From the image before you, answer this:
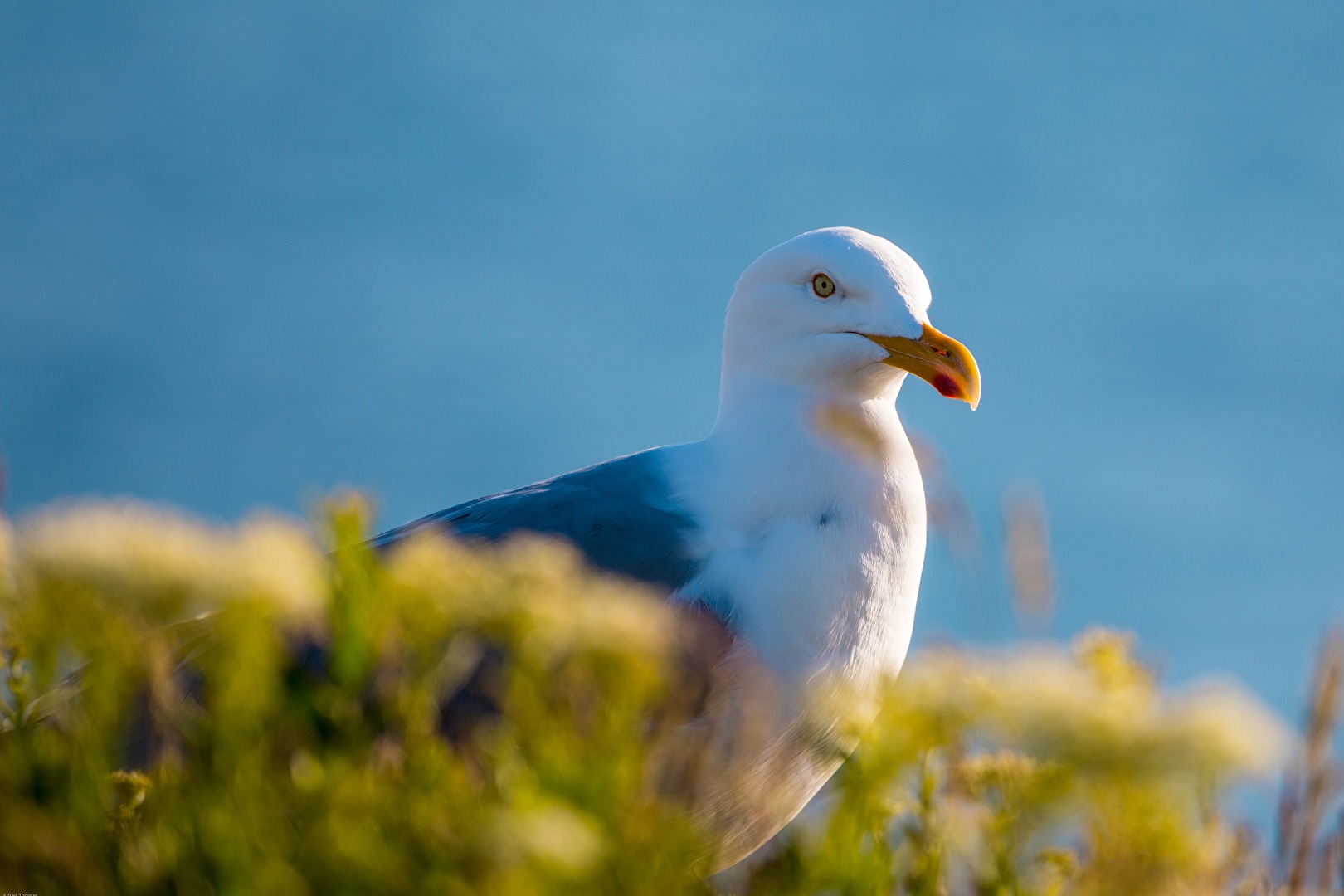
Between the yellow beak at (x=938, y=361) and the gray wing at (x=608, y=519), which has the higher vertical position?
the yellow beak at (x=938, y=361)

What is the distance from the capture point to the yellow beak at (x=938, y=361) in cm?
358

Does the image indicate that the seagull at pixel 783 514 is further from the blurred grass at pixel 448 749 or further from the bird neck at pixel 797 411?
the blurred grass at pixel 448 749

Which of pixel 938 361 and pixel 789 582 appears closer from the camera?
pixel 789 582

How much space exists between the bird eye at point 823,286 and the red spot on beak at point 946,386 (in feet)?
1.35

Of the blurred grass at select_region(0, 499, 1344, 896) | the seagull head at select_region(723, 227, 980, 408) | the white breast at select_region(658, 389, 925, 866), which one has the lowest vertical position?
the blurred grass at select_region(0, 499, 1344, 896)

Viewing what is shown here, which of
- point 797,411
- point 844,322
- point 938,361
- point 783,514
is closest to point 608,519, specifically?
point 783,514

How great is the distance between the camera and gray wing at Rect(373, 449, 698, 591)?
326 cm

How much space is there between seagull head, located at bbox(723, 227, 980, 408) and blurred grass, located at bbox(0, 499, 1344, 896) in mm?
2111

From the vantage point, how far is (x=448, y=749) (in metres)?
1.47

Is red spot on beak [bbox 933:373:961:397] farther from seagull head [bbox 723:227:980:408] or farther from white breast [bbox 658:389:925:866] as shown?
white breast [bbox 658:389:925:866]

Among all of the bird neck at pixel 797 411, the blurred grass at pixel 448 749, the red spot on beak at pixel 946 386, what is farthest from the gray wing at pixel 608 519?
the blurred grass at pixel 448 749

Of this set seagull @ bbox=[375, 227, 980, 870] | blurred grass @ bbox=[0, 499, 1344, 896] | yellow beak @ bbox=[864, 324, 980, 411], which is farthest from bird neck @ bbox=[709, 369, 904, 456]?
blurred grass @ bbox=[0, 499, 1344, 896]

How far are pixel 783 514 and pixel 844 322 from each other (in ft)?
2.20

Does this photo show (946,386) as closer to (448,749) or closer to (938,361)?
(938,361)
